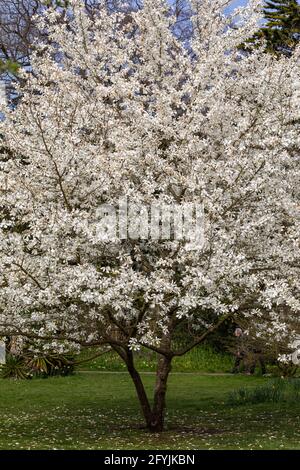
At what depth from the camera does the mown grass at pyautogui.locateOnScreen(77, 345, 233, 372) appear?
18.0 meters

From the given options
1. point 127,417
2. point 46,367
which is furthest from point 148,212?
point 46,367

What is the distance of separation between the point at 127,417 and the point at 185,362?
23.1ft

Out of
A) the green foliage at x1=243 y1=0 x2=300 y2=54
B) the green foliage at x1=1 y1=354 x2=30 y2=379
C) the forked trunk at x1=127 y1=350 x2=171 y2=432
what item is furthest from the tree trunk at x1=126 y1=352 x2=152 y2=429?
the green foliage at x1=243 y1=0 x2=300 y2=54

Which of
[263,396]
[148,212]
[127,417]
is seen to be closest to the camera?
[148,212]

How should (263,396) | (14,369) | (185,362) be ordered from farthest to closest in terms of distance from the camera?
(185,362) → (14,369) → (263,396)

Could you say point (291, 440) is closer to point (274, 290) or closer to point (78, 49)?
point (274, 290)

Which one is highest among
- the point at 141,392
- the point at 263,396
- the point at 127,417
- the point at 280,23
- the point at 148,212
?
the point at 280,23

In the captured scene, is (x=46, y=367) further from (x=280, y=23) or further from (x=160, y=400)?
(x=280, y=23)

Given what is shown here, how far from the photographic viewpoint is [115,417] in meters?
11.3

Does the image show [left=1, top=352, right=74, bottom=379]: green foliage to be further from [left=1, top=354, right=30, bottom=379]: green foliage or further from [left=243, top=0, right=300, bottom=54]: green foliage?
[left=243, top=0, right=300, bottom=54]: green foliage

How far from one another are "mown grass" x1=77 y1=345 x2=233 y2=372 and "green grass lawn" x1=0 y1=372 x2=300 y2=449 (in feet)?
4.20

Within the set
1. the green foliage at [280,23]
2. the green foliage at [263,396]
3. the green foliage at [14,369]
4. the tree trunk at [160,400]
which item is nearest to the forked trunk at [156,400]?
the tree trunk at [160,400]

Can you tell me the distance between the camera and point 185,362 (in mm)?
18328
